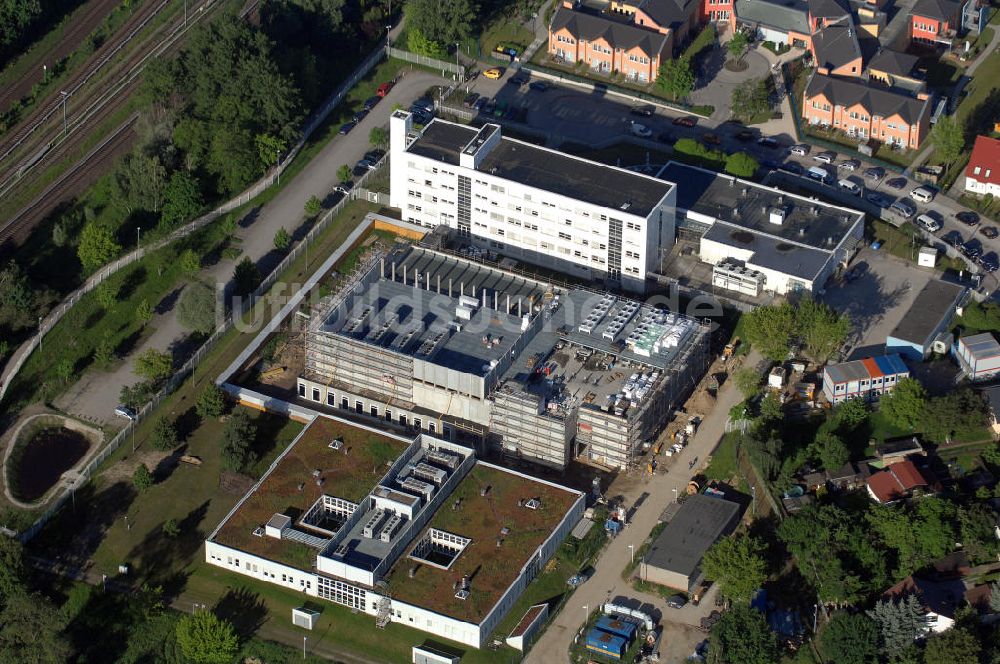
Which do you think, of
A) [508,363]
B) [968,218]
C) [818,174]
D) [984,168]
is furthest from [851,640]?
[984,168]

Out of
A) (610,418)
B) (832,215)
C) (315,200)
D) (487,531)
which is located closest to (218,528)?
(487,531)

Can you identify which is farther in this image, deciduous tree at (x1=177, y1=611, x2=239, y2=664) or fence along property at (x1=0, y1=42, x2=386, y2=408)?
fence along property at (x1=0, y1=42, x2=386, y2=408)

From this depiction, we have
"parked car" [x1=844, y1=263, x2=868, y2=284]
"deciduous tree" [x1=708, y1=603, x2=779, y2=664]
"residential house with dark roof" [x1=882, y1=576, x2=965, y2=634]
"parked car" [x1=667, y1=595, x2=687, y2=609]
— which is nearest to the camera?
"deciduous tree" [x1=708, y1=603, x2=779, y2=664]

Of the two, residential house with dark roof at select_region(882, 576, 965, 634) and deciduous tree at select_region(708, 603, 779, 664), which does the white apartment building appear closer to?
residential house with dark roof at select_region(882, 576, 965, 634)

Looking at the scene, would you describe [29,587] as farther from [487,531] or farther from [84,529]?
[487,531]

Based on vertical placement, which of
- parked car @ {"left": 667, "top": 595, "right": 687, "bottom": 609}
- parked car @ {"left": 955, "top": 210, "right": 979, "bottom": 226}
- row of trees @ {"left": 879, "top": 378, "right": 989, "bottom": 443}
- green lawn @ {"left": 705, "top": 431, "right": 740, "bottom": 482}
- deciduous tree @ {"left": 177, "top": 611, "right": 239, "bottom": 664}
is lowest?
deciduous tree @ {"left": 177, "top": 611, "right": 239, "bottom": 664}

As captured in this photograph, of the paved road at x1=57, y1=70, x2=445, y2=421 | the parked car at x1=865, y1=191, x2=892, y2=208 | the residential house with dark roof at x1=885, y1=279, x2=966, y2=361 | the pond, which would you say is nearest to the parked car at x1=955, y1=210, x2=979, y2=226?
the parked car at x1=865, y1=191, x2=892, y2=208

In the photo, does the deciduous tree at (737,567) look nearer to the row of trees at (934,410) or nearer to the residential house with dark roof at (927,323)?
the row of trees at (934,410)
